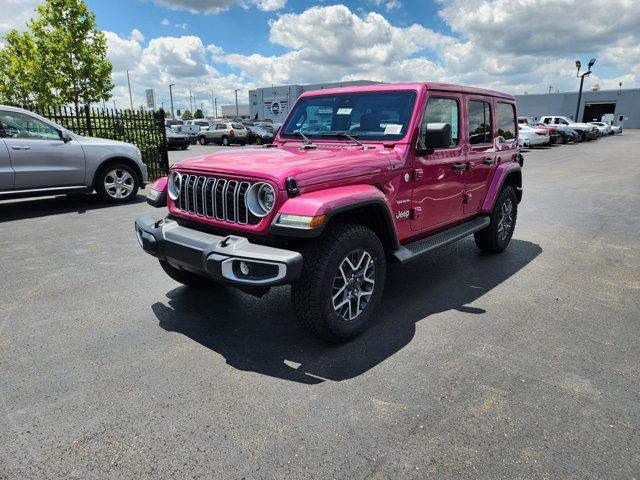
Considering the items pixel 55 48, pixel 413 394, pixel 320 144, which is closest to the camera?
pixel 413 394

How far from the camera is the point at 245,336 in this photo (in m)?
3.46

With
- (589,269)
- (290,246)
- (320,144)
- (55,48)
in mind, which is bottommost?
(589,269)

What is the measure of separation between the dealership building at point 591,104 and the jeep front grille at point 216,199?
242 ft

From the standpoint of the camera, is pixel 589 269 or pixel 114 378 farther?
pixel 589 269

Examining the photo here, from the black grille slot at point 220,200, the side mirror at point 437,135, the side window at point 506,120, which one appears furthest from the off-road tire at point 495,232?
the black grille slot at point 220,200

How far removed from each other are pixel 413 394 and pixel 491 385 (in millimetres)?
528

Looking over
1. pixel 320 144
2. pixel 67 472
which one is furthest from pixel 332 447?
pixel 320 144

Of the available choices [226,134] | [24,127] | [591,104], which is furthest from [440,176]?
[591,104]

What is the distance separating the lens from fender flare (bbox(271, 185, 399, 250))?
2.84 meters

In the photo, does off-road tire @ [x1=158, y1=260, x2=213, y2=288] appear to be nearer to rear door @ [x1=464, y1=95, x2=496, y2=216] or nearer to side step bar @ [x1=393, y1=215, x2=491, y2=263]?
side step bar @ [x1=393, y1=215, x2=491, y2=263]

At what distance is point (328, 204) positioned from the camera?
2.91 m

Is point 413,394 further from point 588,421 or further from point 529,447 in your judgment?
point 588,421

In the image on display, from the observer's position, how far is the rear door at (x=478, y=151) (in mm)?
4762

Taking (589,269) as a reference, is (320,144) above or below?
above
